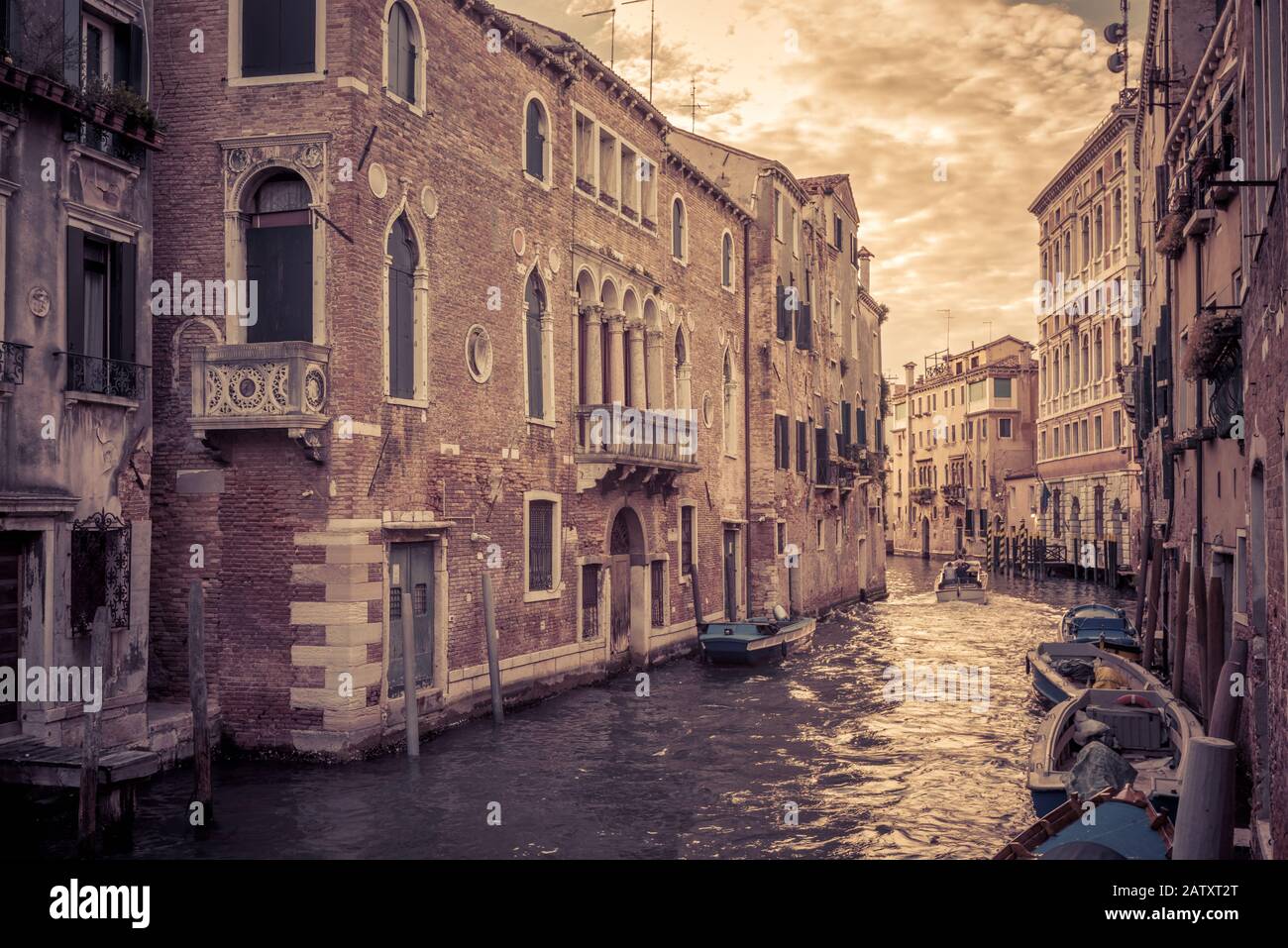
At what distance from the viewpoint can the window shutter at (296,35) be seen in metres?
13.0

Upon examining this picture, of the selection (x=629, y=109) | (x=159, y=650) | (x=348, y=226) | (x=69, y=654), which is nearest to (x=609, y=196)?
(x=629, y=109)

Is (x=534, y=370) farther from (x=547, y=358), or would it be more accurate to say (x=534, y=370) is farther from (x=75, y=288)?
(x=75, y=288)

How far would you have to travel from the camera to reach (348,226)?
13.0 metres

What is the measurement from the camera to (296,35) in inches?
516

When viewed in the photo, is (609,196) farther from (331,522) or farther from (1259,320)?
(1259,320)

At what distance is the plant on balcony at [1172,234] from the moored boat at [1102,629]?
283 inches

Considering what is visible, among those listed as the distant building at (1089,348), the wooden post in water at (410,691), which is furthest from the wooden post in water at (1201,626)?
the distant building at (1089,348)

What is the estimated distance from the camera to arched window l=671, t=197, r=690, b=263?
77.1 ft

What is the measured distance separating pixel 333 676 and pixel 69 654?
267 cm

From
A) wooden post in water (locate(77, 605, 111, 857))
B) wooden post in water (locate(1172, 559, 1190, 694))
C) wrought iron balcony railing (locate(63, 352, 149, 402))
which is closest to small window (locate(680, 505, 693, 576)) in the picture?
wooden post in water (locate(1172, 559, 1190, 694))

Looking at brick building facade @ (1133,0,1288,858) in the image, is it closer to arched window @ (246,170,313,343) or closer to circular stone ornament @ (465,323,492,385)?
circular stone ornament @ (465,323,492,385)

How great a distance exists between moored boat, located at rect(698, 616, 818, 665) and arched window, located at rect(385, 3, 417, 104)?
38.1 feet

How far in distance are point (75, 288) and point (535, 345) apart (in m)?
7.43

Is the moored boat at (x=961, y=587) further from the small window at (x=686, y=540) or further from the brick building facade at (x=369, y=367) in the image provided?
the brick building facade at (x=369, y=367)
